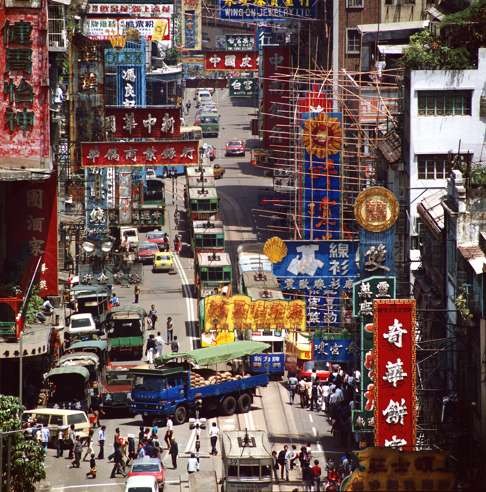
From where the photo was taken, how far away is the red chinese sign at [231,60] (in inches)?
7229

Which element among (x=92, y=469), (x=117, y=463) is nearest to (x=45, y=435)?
(x=92, y=469)

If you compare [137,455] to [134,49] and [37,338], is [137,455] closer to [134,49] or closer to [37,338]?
[37,338]

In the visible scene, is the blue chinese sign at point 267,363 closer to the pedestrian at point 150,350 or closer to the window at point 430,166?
the pedestrian at point 150,350

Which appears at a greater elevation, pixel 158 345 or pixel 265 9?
pixel 265 9

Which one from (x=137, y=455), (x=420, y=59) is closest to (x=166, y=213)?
(x=420, y=59)

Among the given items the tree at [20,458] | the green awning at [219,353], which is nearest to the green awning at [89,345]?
the green awning at [219,353]

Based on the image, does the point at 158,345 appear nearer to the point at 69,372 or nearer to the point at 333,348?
the point at 69,372

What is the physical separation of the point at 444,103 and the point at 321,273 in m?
10.3

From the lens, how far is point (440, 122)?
105m

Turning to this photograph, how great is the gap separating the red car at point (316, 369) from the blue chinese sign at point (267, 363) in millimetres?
937

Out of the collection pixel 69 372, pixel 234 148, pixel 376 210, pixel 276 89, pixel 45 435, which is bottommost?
pixel 45 435

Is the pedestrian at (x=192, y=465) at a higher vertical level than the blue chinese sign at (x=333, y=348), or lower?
lower

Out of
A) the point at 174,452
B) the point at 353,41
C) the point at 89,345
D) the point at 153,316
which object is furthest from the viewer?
the point at 353,41

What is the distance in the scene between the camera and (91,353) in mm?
105312
